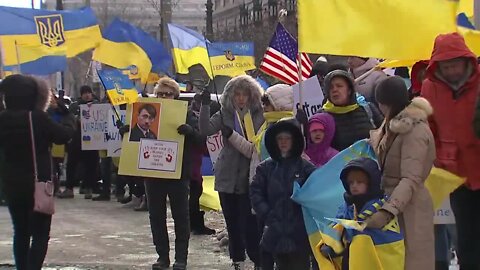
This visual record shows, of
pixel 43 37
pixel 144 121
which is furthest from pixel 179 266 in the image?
pixel 43 37

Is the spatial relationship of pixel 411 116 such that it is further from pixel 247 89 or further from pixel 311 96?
pixel 247 89

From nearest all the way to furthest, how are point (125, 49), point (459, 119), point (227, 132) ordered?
point (459, 119) < point (227, 132) < point (125, 49)

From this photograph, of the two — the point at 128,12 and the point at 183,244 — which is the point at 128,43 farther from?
the point at 128,12

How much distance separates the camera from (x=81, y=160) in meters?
Result: 15.7

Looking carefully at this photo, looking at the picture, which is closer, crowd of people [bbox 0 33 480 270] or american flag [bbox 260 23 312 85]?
crowd of people [bbox 0 33 480 270]

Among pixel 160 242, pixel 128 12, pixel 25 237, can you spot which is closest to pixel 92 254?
pixel 160 242

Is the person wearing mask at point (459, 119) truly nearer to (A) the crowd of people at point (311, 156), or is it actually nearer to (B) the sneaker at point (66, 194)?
(A) the crowd of people at point (311, 156)

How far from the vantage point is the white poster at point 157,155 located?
27.7 feet

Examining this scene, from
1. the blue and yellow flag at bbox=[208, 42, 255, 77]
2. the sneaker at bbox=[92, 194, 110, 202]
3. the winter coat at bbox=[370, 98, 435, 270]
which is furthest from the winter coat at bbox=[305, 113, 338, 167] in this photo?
→ the sneaker at bbox=[92, 194, 110, 202]

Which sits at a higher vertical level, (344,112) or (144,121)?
(344,112)

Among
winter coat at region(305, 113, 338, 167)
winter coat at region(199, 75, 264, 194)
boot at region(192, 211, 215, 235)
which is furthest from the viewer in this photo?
boot at region(192, 211, 215, 235)

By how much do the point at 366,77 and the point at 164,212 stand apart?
2.32 m

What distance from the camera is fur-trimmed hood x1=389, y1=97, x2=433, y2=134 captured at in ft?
18.9

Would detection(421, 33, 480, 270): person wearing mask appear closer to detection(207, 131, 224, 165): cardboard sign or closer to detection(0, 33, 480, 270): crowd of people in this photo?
Answer: detection(0, 33, 480, 270): crowd of people
